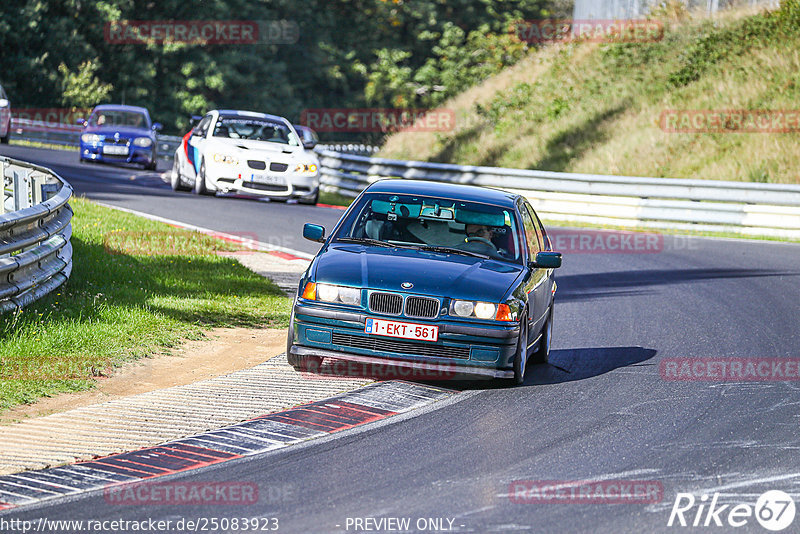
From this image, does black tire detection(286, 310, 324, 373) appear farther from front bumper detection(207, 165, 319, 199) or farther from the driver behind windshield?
front bumper detection(207, 165, 319, 199)

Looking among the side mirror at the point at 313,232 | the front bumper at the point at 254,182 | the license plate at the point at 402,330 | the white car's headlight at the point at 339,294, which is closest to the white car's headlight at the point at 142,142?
the front bumper at the point at 254,182

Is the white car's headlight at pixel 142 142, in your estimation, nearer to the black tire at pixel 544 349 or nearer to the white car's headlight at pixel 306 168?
the white car's headlight at pixel 306 168

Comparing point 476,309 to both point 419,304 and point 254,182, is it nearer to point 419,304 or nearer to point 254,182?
point 419,304

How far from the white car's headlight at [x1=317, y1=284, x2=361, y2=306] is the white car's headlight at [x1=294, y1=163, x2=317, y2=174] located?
12866mm

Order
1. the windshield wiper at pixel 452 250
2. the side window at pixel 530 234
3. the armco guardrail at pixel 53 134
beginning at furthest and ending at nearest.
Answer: the armco guardrail at pixel 53 134 → the side window at pixel 530 234 → the windshield wiper at pixel 452 250

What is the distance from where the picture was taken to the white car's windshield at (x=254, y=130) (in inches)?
843

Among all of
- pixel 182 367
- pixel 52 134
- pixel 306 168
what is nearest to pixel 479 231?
pixel 182 367

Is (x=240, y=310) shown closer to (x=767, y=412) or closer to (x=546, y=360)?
(x=546, y=360)

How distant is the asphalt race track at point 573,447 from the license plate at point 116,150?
19.2m

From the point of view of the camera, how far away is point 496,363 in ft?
27.7

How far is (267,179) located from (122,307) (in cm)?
1033

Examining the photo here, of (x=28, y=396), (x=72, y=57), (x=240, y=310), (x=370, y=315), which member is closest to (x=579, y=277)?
(x=240, y=310)

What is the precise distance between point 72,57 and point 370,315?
46.6 metres

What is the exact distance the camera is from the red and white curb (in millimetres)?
5895
